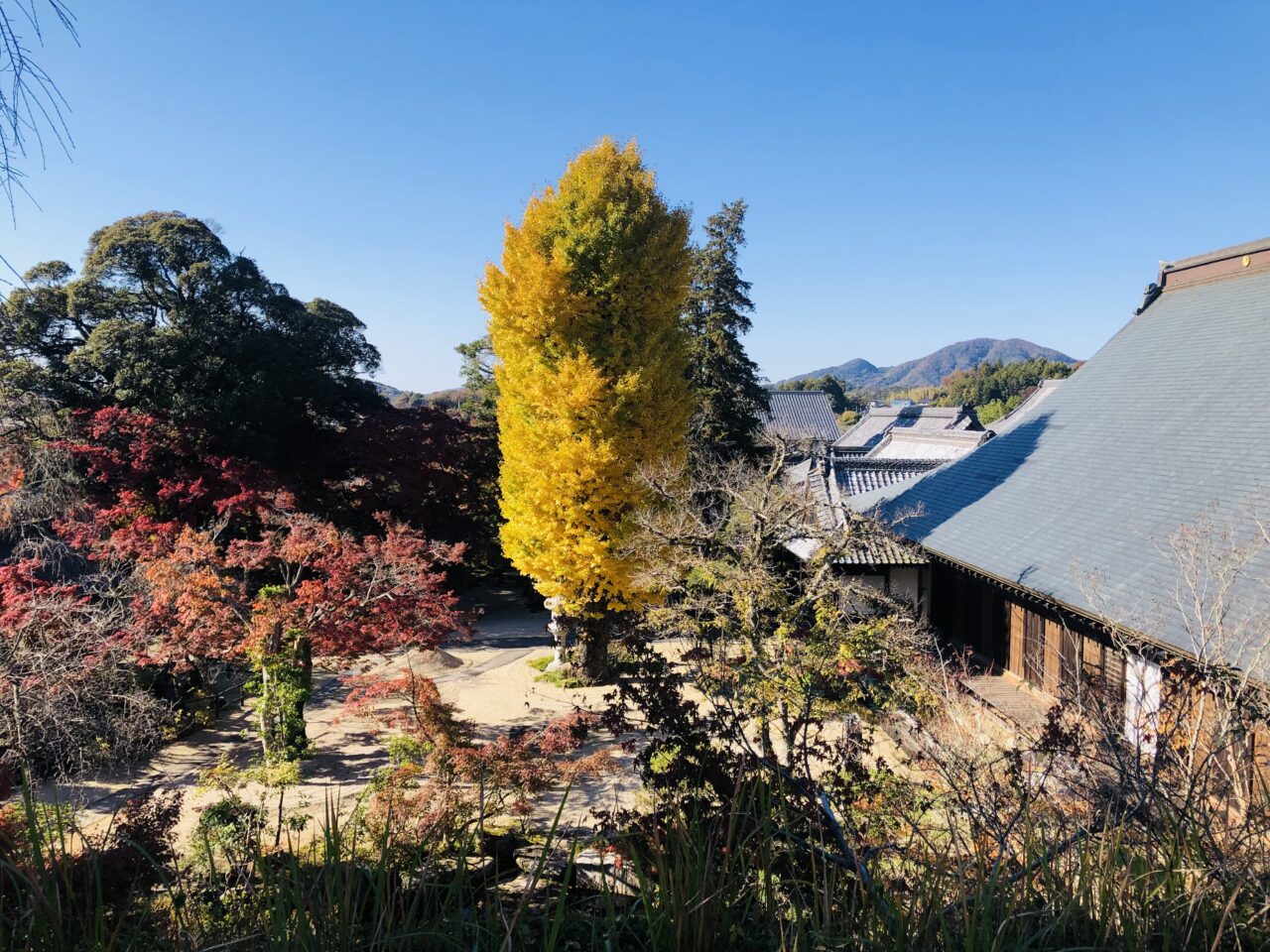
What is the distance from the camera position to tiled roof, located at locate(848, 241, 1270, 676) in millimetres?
7402

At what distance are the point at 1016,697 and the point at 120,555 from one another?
13.4 metres

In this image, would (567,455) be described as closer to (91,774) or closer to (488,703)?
(488,703)

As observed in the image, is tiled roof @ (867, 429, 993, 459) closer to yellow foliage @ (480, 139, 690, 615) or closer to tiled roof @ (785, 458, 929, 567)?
tiled roof @ (785, 458, 929, 567)

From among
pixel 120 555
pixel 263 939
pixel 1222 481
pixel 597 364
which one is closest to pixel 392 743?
pixel 120 555

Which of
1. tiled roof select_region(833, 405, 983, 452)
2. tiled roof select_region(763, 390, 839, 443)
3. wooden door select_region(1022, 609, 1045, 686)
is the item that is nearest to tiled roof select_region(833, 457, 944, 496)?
wooden door select_region(1022, 609, 1045, 686)

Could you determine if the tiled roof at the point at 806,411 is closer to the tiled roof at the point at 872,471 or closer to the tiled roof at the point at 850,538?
the tiled roof at the point at 872,471

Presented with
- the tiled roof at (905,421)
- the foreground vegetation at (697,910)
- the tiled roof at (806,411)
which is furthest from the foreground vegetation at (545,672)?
the tiled roof at (905,421)

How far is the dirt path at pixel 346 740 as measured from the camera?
7.95 m

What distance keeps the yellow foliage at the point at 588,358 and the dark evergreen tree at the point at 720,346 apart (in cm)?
522

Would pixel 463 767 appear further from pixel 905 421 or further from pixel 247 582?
pixel 905 421

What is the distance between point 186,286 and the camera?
1402 cm

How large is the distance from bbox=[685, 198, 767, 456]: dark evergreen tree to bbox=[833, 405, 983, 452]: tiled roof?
1767 cm

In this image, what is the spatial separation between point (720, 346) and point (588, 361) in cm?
657

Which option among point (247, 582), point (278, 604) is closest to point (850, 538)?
point (278, 604)
